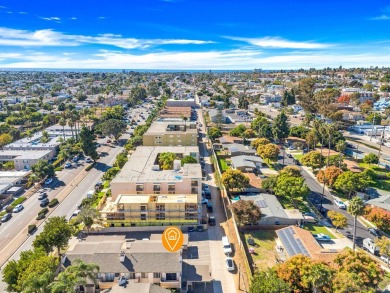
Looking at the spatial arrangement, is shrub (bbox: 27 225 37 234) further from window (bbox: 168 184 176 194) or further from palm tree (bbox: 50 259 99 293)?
window (bbox: 168 184 176 194)

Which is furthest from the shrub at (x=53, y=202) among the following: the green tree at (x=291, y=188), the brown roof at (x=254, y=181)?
the green tree at (x=291, y=188)

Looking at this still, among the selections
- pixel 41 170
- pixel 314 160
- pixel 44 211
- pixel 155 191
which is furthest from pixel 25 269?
pixel 314 160

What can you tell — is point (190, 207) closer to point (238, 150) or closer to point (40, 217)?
point (40, 217)

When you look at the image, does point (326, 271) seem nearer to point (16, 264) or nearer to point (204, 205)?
point (204, 205)

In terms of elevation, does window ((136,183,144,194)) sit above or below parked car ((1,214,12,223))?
above

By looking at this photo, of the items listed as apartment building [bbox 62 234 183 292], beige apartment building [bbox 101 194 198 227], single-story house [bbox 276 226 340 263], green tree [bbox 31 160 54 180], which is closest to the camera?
apartment building [bbox 62 234 183 292]

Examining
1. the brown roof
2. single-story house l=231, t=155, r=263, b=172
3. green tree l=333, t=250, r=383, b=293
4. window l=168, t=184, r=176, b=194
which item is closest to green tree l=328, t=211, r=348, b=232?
green tree l=333, t=250, r=383, b=293

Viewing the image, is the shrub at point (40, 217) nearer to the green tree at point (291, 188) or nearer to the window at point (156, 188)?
the window at point (156, 188)
